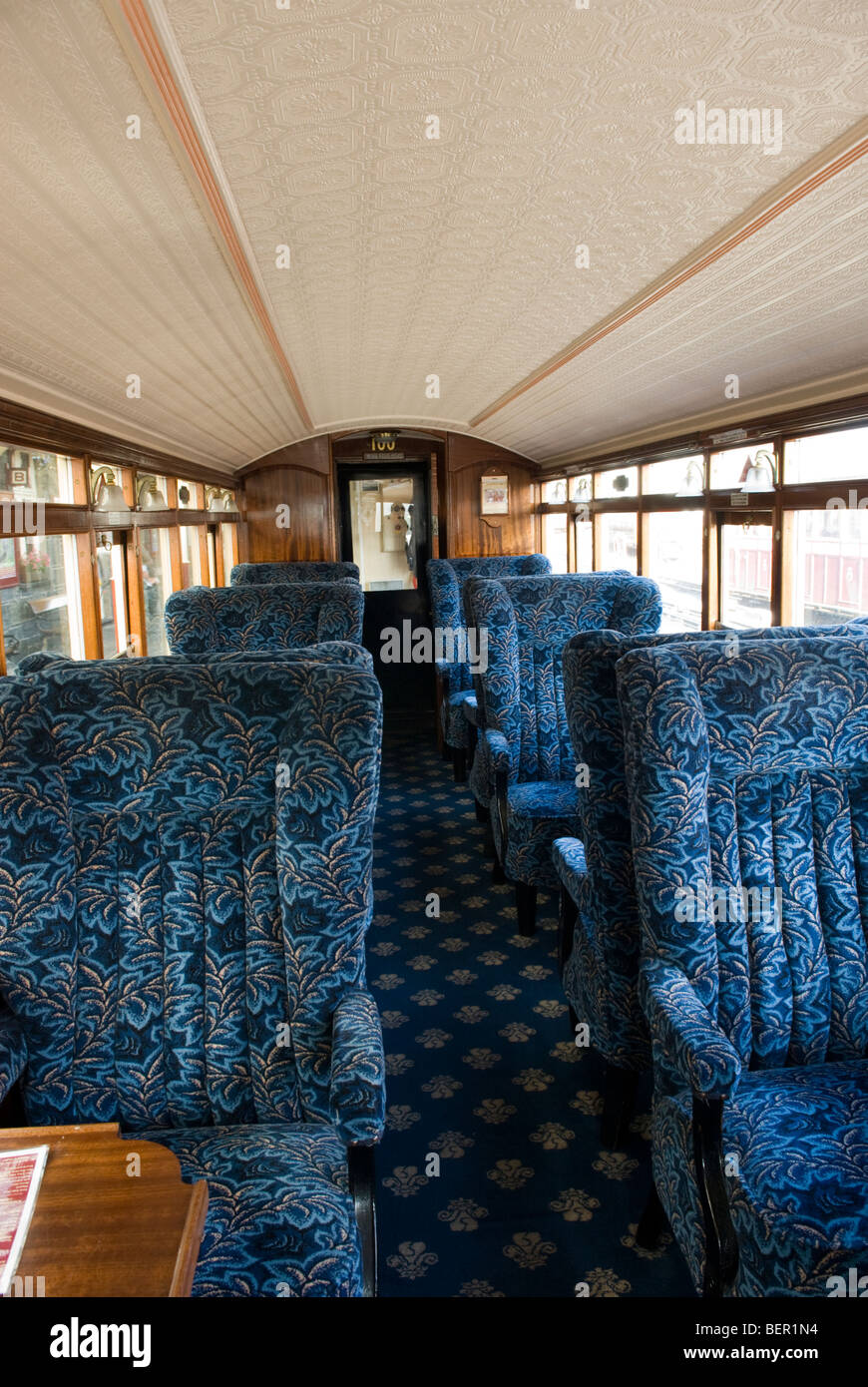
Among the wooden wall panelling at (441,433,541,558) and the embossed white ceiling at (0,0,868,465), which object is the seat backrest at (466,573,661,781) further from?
the wooden wall panelling at (441,433,541,558)

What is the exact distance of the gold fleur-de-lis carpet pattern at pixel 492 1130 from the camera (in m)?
2.03

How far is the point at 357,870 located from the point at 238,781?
28 centimetres

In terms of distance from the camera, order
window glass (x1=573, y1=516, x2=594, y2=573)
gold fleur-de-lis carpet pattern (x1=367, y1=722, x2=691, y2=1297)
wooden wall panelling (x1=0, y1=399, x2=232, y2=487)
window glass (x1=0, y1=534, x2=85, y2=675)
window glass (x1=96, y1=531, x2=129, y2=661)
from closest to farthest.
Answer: gold fleur-de-lis carpet pattern (x1=367, y1=722, x2=691, y2=1297)
wooden wall panelling (x1=0, y1=399, x2=232, y2=487)
window glass (x1=0, y1=534, x2=85, y2=675)
window glass (x1=96, y1=531, x2=129, y2=661)
window glass (x1=573, y1=516, x2=594, y2=573)

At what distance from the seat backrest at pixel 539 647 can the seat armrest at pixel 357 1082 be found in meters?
2.43

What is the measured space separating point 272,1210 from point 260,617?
297 cm

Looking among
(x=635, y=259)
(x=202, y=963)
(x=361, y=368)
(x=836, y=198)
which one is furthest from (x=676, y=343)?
(x=202, y=963)

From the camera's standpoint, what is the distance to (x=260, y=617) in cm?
413

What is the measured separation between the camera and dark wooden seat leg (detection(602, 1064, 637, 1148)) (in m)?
2.33

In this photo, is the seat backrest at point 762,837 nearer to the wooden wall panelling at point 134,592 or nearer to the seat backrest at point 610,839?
the seat backrest at point 610,839

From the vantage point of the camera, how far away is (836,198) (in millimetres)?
2094

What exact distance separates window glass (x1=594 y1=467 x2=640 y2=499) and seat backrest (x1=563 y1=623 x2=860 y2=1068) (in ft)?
14.0

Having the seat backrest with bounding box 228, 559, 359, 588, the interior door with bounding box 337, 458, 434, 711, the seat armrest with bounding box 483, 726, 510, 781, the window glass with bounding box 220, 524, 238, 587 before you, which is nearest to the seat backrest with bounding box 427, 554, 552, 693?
the seat backrest with bounding box 228, 559, 359, 588

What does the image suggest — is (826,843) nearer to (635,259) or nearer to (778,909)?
(778,909)

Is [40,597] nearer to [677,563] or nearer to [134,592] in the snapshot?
[134,592]
